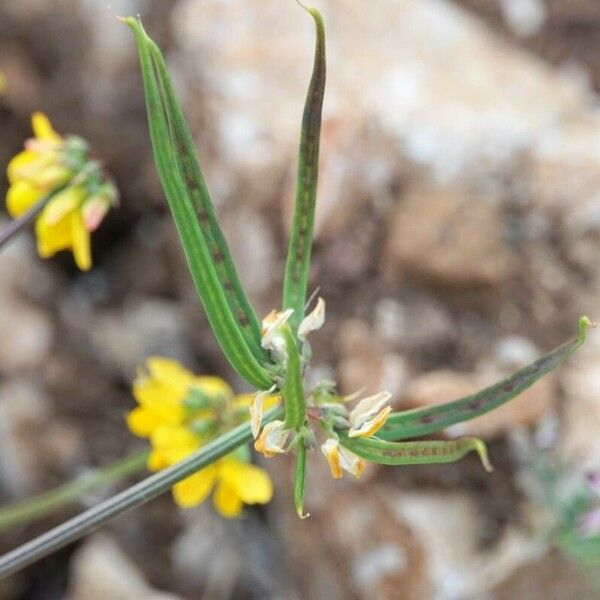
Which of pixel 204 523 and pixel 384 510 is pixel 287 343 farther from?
pixel 204 523

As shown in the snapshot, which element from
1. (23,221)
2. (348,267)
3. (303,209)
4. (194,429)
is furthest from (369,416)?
(348,267)

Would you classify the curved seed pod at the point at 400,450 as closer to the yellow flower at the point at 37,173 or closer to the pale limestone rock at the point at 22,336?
the yellow flower at the point at 37,173

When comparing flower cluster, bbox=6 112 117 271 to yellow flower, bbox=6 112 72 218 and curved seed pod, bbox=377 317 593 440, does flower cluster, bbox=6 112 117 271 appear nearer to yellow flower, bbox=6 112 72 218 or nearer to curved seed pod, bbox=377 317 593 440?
yellow flower, bbox=6 112 72 218

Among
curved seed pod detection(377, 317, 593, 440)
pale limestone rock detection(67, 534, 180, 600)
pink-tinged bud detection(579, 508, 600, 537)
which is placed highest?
pale limestone rock detection(67, 534, 180, 600)

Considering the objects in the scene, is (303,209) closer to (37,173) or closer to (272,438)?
(272,438)

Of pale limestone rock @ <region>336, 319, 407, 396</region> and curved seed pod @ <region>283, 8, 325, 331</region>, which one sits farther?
pale limestone rock @ <region>336, 319, 407, 396</region>

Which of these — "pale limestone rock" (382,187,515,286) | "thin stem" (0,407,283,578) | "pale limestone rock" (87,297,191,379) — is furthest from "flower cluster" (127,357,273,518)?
"pale limestone rock" (87,297,191,379)

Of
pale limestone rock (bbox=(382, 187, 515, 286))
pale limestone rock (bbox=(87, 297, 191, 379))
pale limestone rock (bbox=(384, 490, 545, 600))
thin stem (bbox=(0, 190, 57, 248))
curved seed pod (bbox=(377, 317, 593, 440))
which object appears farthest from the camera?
pale limestone rock (bbox=(87, 297, 191, 379))

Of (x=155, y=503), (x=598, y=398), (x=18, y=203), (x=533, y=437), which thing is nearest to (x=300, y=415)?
(x=18, y=203)
